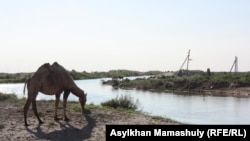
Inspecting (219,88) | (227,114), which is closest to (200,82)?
(219,88)

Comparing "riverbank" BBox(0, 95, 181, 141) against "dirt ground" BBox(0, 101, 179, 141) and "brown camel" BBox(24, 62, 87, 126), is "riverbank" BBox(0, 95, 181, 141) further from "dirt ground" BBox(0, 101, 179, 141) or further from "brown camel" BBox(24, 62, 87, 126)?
"brown camel" BBox(24, 62, 87, 126)

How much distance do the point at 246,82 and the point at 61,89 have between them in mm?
39889

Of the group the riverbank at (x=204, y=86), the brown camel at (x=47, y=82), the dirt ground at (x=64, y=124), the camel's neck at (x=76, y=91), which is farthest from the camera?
the riverbank at (x=204, y=86)

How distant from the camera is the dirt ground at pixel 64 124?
10391mm

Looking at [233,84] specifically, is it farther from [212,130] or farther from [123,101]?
[212,130]

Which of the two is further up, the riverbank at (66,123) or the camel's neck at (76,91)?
the camel's neck at (76,91)

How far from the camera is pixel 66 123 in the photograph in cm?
1212

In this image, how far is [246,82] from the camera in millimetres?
48906

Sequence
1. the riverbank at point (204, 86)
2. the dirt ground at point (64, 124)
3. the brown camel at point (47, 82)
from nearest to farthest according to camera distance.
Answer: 1. the dirt ground at point (64, 124)
2. the brown camel at point (47, 82)
3. the riverbank at point (204, 86)

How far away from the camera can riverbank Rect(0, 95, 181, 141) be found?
411 inches

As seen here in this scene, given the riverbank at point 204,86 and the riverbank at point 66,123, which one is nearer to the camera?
the riverbank at point 66,123

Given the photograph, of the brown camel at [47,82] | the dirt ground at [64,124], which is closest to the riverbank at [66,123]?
the dirt ground at [64,124]

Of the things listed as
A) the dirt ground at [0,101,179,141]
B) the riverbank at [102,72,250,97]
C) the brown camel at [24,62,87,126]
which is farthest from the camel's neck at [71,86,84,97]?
the riverbank at [102,72,250,97]

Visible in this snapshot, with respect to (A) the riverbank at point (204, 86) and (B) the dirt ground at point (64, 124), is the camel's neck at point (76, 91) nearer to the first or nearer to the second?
(B) the dirt ground at point (64, 124)
